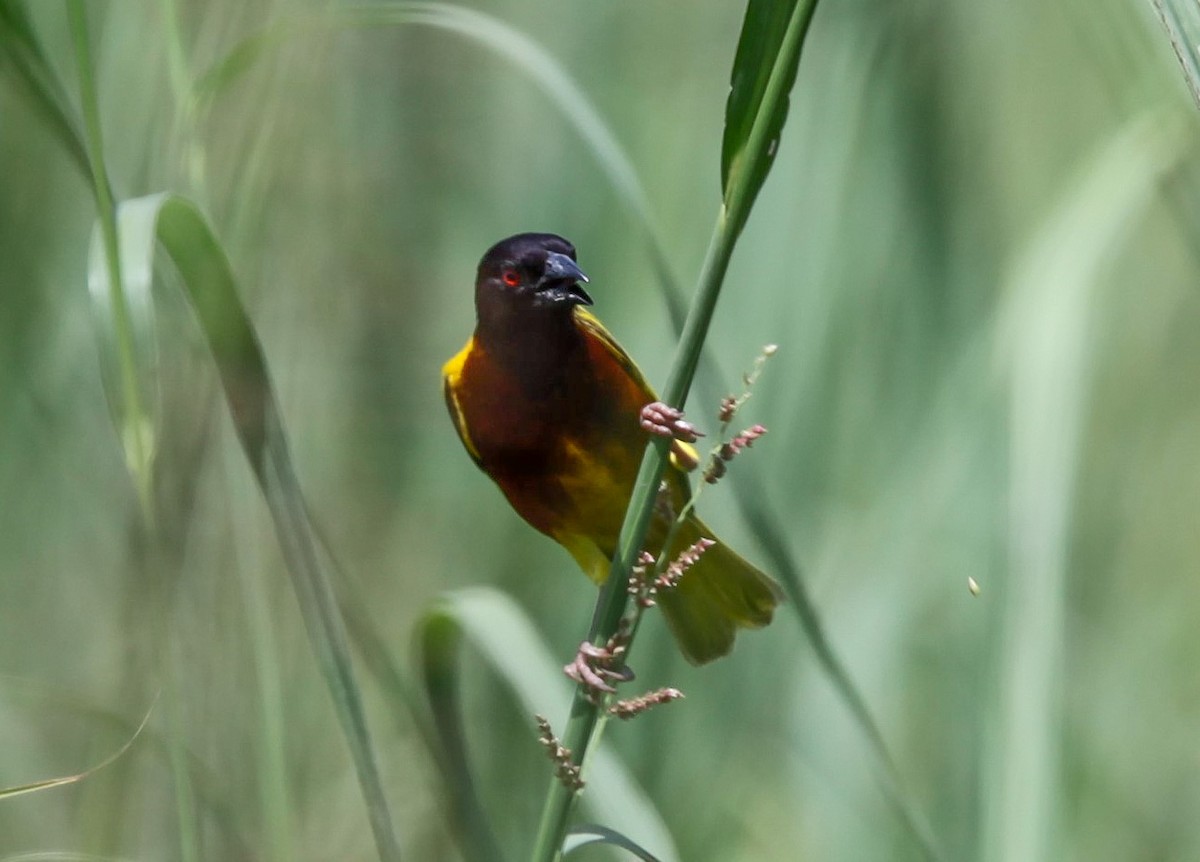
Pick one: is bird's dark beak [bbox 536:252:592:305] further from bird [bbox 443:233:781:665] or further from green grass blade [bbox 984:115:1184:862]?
green grass blade [bbox 984:115:1184:862]

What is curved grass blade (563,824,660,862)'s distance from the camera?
44.4 inches

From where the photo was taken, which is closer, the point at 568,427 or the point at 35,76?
the point at 35,76

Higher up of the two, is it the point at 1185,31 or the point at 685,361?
the point at 1185,31

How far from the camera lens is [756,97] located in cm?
99

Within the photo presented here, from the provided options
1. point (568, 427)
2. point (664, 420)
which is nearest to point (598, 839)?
point (664, 420)

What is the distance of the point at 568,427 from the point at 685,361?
0.81 metres

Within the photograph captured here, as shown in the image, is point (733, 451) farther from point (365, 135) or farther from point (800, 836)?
point (365, 135)

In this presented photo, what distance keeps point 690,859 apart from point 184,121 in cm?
126

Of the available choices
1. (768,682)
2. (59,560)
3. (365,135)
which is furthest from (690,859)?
(365,135)

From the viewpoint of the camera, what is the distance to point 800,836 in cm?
217

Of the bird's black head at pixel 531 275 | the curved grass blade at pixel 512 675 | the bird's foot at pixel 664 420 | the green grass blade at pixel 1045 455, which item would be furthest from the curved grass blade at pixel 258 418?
the green grass blade at pixel 1045 455

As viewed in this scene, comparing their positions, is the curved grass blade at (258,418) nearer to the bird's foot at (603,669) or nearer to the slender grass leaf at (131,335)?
the slender grass leaf at (131,335)

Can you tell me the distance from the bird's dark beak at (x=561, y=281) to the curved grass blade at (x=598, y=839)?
2.19 feet

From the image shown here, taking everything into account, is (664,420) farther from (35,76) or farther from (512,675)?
(35,76)
